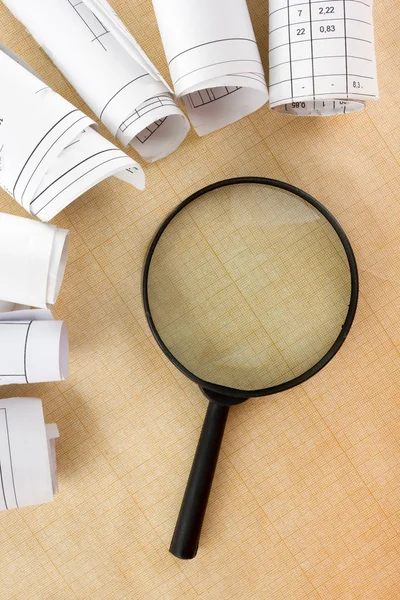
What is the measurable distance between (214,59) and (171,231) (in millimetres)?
210

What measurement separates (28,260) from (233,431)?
0.36 metres

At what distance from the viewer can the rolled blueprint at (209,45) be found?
70cm

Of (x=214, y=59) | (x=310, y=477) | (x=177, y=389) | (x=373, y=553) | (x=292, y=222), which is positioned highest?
(x=214, y=59)

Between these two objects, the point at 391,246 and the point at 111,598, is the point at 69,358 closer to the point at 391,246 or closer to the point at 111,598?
the point at 111,598

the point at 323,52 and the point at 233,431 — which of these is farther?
the point at 233,431

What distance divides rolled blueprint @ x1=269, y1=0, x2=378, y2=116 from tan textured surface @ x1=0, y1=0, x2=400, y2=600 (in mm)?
88

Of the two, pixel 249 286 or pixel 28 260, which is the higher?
pixel 28 260

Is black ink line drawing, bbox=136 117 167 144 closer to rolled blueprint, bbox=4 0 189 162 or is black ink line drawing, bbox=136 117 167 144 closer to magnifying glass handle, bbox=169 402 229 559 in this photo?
rolled blueprint, bbox=4 0 189 162

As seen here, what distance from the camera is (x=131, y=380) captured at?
0.83 m

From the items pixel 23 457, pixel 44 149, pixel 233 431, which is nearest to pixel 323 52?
pixel 44 149

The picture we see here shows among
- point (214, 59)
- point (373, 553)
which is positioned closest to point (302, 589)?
point (373, 553)

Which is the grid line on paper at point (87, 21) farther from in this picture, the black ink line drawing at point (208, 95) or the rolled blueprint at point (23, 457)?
the rolled blueprint at point (23, 457)

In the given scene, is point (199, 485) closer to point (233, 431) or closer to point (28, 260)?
point (233, 431)

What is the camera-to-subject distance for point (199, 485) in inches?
30.8
